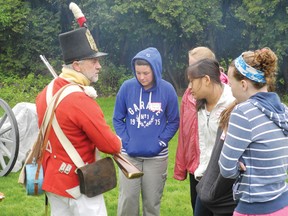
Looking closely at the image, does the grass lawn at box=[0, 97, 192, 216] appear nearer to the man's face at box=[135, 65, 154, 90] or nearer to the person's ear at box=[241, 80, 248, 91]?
the man's face at box=[135, 65, 154, 90]

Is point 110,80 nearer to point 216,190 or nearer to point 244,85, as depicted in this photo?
point 216,190

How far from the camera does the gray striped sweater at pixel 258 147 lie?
2.99 m

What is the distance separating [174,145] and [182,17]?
7599mm

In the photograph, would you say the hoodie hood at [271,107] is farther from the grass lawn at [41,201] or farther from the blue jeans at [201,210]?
the grass lawn at [41,201]

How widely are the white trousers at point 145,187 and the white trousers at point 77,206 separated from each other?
110 cm

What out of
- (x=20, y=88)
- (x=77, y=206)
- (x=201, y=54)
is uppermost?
(x=201, y=54)

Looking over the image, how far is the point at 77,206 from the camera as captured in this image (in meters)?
3.73

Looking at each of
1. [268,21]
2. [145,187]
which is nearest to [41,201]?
[145,187]

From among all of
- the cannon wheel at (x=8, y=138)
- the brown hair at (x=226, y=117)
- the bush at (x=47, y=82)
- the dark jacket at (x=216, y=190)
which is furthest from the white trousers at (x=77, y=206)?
the bush at (x=47, y=82)

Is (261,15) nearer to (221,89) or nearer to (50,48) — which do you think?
(50,48)

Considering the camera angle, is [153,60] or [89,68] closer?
[89,68]

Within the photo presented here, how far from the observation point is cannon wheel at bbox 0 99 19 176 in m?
6.97

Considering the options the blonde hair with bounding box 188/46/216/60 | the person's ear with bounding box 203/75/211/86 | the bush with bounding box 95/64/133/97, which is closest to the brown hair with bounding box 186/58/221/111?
the person's ear with bounding box 203/75/211/86

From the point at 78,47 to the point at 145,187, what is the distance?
5.47ft
